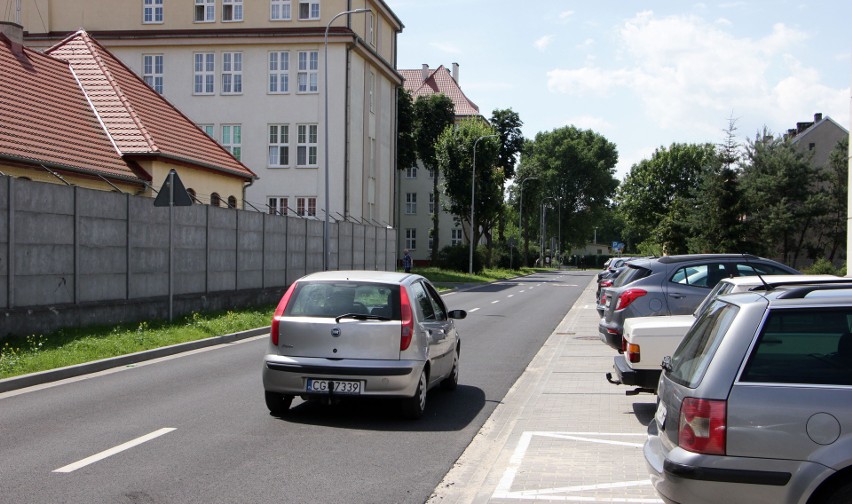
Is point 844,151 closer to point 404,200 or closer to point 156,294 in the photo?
point 404,200

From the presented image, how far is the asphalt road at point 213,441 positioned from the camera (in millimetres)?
6285

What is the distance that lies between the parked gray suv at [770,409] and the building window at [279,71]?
138 feet

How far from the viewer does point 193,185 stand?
3073 cm

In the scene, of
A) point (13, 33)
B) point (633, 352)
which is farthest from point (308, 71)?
point (633, 352)

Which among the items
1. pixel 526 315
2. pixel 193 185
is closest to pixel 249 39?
pixel 193 185

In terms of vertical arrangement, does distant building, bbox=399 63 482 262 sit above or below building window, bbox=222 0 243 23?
below

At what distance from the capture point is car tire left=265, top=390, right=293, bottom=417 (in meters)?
9.21

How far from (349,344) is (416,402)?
0.94m

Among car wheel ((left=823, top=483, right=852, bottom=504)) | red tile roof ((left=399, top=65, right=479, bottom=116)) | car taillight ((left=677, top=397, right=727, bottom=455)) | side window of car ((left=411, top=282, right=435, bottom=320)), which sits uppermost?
red tile roof ((left=399, top=65, right=479, bottom=116))

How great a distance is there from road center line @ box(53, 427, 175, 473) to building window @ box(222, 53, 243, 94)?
128 feet

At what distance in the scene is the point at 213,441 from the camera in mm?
7949

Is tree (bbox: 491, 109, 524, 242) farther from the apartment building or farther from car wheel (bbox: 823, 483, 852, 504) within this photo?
car wheel (bbox: 823, 483, 852, 504)

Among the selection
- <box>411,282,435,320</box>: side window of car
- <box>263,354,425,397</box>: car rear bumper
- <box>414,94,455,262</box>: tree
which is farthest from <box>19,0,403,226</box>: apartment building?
<box>263,354,425,397</box>: car rear bumper

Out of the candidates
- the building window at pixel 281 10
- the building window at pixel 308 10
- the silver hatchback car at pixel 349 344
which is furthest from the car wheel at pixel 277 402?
the building window at pixel 281 10
